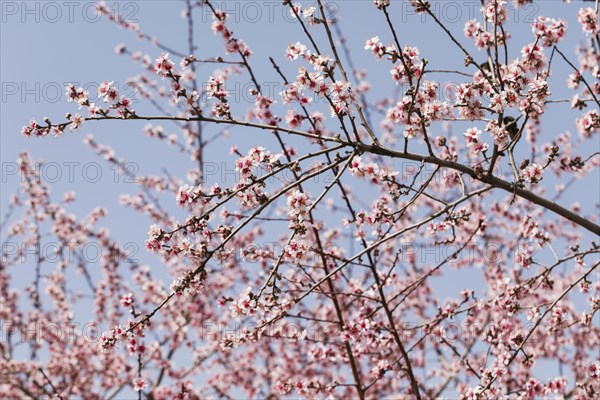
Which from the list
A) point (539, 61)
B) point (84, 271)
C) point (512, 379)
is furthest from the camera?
point (84, 271)

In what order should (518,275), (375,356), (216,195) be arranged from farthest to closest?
(518,275), (375,356), (216,195)

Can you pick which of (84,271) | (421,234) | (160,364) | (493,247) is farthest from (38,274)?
(493,247)

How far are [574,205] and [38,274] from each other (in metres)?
9.93

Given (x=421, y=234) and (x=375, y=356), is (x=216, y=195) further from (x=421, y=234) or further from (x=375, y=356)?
(x=421, y=234)

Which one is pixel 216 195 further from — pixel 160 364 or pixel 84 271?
pixel 84 271

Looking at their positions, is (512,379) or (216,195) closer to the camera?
(216,195)

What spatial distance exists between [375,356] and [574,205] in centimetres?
622

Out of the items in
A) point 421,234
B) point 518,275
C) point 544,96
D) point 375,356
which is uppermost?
point 421,234

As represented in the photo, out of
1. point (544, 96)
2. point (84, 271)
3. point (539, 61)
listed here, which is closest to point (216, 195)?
point (544, 96)

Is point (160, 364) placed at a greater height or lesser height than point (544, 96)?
greater

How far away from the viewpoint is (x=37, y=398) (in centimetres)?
937

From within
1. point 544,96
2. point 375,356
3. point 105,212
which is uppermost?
point 105,212

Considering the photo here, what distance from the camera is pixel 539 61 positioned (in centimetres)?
435

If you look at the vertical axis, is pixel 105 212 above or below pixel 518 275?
above
